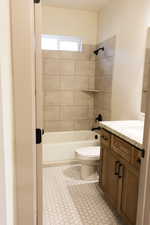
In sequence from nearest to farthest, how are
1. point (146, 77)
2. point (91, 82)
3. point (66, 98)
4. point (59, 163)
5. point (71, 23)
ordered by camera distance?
point (146, 77) < point (59, 163) < point (71, 23) < point (66, 98) < point (91, 82)

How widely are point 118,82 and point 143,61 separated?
552mm

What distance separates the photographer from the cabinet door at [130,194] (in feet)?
4.78

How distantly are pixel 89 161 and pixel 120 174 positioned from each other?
80 centimetres

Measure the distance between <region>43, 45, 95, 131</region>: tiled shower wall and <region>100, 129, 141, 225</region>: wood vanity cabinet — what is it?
1.61 metres

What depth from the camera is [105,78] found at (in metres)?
3.12

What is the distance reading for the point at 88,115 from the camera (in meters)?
3.71

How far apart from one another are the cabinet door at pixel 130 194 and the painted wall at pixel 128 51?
1.00 metres

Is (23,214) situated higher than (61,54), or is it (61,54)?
(61,54)

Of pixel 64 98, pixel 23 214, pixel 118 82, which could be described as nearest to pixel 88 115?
pixel 64 98

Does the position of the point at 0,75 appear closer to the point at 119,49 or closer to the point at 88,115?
the point at 119,49

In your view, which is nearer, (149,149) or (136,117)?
(149,149)

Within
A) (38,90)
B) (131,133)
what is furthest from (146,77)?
(38,90)

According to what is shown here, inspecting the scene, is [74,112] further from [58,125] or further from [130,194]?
[130,194]

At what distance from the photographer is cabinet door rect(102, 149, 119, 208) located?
1779 mm
